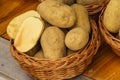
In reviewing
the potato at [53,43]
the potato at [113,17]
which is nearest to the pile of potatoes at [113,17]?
the potato at [113,17]

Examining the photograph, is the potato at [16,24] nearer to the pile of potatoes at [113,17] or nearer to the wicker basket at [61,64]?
the wicker basket at [61,64]

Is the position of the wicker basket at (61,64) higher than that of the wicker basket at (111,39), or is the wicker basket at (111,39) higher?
the wicker basket at (111,39)

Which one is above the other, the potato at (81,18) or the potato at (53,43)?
the potato at (81,18)

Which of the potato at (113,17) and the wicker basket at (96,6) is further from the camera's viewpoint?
the wicker basket at (96,6)

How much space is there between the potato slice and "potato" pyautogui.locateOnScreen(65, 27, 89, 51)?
7cm

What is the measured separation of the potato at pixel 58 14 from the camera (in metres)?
0.65

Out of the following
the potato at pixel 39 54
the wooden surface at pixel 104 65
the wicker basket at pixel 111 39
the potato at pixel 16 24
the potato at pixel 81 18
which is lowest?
the wooden surface at pixel 104 65

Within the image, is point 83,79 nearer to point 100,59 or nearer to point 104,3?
point 100,59

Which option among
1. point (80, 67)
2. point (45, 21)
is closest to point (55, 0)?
point (45, 21)

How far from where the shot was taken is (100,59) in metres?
0.74

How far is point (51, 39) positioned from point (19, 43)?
8 centimetres

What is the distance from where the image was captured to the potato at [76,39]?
2.05ft

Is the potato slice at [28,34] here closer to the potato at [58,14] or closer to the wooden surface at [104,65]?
the potato at [58,14]

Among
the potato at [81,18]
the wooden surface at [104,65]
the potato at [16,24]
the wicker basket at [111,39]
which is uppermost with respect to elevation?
the potato at [81,18]
